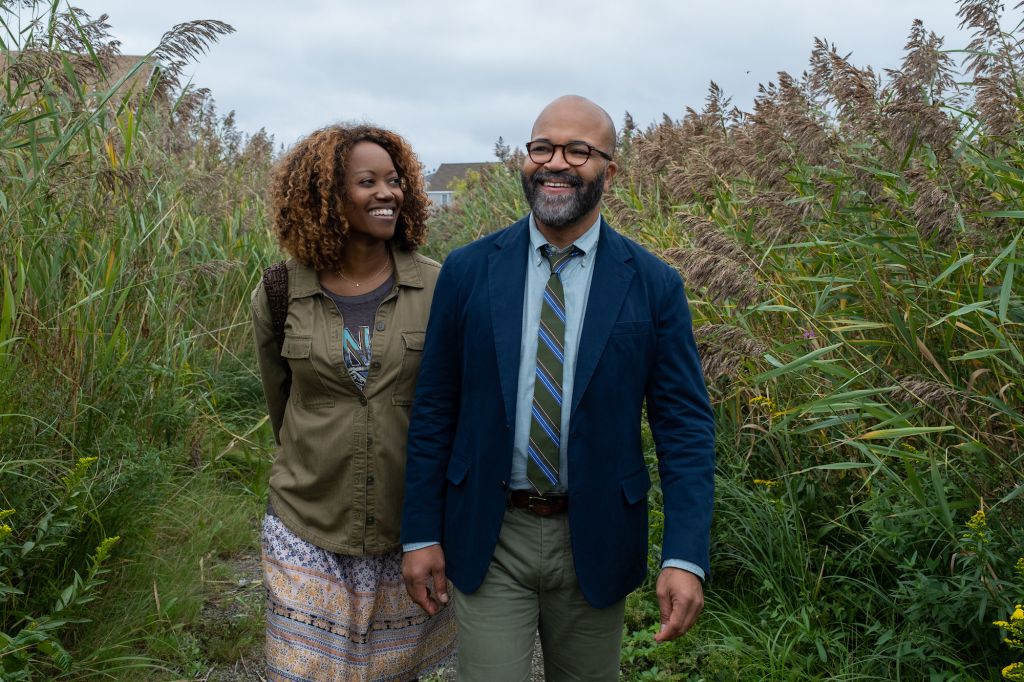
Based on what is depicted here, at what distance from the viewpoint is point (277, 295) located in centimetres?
334

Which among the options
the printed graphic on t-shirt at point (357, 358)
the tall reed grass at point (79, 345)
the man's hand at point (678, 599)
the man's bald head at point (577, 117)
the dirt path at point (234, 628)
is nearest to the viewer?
the man's hand at point (678, 599)

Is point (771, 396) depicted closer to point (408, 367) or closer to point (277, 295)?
point (408, 367)

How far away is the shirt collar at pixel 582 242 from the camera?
293cm

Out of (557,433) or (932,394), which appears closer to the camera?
(557,433)

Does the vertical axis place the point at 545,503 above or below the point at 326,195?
below

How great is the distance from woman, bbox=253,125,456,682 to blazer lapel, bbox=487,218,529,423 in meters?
0.43

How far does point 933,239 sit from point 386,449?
205 centimetres

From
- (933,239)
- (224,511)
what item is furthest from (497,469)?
(224,511)

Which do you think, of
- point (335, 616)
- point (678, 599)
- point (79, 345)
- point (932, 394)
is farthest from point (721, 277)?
point (79, 345)

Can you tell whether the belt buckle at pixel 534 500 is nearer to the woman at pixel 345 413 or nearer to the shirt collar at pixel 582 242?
the woman at pixel 345 413

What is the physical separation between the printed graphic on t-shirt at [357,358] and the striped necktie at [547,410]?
0.66m

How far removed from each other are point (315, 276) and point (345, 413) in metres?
0.50

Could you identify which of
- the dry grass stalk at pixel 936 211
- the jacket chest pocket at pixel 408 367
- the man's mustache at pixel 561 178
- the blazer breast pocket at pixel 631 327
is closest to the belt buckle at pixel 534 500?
the blazer breast pocket at pixel 631 327

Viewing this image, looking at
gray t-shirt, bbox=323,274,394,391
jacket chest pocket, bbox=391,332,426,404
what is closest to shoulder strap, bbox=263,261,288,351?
gray t-shirt, bbox=323,274,394,391
